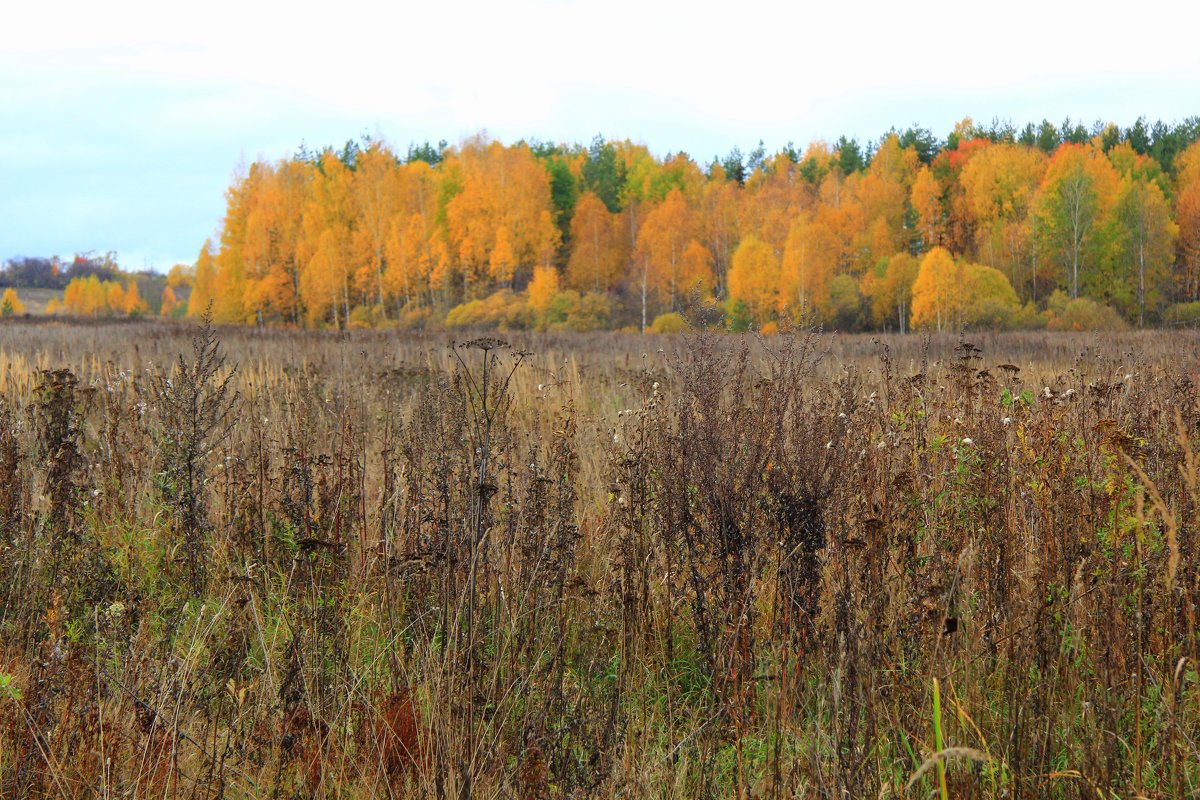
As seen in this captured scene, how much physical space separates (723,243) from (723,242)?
2.2 inches

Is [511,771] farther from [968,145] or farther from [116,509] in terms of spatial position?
[968,145]

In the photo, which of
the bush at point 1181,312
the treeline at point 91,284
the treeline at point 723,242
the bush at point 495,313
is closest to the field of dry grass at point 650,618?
the treeline at point 723,242

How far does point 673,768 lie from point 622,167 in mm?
66481

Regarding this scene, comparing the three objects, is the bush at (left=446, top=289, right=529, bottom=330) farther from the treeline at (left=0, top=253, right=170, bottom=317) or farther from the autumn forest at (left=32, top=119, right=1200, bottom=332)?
the treeline at (left=0, top=253, right=170, bottom=317)

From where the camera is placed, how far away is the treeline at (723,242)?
134 feet

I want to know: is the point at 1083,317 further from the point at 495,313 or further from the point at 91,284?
the point at 91,284

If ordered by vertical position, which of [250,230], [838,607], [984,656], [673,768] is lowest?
[673,768]

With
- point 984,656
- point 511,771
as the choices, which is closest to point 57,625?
point 511,771

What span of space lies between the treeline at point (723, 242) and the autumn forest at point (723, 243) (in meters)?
0.12

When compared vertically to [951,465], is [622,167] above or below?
above

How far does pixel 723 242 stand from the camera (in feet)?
161

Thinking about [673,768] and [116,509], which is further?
[116,509]

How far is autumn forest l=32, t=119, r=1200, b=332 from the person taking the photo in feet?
133

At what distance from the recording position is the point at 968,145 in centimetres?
6119
